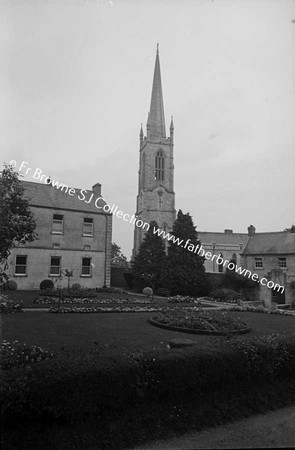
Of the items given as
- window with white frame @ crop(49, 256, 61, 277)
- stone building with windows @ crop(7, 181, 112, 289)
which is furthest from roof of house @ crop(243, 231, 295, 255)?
window with white frame @ crop(49, 256, 61, 277)

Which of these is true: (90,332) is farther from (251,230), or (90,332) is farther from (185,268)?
(251,230)

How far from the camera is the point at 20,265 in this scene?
3141cm

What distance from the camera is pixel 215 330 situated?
1405cm

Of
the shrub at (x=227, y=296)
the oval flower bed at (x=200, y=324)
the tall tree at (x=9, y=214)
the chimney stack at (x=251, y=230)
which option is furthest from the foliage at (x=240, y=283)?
the tall tree at (x=9, y=214)

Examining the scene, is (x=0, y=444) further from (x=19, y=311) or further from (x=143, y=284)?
(x=143, y=284)

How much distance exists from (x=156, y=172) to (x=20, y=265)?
4941 centimetres

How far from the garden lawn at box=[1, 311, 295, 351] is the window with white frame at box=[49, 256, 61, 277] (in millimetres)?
16303

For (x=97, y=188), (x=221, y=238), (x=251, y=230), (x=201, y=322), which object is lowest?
(x=201, y=322)

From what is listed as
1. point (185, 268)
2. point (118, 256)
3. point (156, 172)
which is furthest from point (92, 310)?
point (118, 256)

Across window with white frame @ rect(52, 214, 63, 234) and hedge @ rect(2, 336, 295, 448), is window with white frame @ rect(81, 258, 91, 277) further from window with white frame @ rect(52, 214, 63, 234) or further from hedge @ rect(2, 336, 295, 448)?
hedge @ rect(2, 336, 295, 448)

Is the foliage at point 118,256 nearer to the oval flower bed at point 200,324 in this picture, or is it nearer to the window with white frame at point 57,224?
the window with white frame at point 57,224

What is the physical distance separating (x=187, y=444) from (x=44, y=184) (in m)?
34.0

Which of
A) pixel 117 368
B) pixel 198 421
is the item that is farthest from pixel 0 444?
pixel 198 421

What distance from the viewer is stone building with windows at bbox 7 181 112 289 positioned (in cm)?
3178
